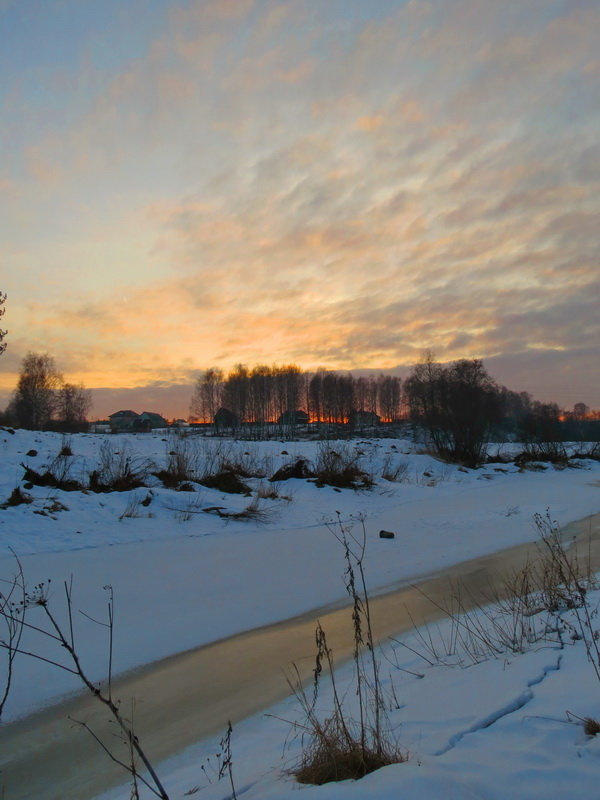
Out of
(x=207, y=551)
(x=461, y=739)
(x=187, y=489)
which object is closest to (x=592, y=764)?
(x=461, y=739)

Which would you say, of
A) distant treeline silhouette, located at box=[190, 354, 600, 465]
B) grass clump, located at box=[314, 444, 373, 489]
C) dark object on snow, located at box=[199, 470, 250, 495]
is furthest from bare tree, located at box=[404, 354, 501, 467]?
dark object on snow, located at box=[199, 470, 250, 495]

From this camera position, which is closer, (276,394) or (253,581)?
(253,581)

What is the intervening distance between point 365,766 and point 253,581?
5672mm

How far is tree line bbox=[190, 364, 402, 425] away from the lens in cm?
6938

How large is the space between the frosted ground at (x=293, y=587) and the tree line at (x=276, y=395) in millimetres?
49866

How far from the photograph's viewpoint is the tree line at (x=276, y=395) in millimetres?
69375

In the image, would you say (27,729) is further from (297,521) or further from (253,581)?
(297,521)

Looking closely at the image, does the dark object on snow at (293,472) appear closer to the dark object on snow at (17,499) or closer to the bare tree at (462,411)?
the dark object on snow at (17,499)

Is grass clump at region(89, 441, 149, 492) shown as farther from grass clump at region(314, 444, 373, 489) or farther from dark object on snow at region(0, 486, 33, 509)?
grass clump at region(314, 444, 373, 489)

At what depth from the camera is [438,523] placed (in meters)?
12.7

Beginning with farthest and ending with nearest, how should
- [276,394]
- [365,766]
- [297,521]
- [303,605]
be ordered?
[276,394]
[297,521]
[303,605]
[365,766]

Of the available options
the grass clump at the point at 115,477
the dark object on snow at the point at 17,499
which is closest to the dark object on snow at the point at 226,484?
the grass clump at the point at 115,477

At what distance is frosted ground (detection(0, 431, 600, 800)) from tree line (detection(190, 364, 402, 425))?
4987cm

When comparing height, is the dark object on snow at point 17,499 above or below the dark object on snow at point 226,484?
above
